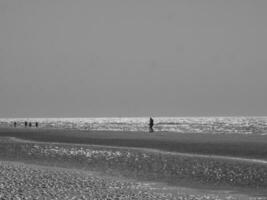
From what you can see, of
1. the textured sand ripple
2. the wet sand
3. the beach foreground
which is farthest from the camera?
the wet sand

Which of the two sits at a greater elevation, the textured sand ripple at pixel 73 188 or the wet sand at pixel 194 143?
the wet sand at pixel 194 143

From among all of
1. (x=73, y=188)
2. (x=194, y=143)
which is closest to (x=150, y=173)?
(x=73, y=188)

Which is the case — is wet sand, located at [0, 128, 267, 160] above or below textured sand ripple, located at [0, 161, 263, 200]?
above

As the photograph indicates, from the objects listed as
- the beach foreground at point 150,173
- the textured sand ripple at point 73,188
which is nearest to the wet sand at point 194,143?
the beach foreground at point 150,173

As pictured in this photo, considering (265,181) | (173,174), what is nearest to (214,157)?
(173,174)

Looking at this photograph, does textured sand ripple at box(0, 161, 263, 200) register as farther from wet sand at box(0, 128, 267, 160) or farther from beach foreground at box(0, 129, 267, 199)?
wet sand at box(0, 128, 267, 160)

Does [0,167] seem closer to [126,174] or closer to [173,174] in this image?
[126,174]

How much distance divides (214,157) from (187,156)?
87.7 inches

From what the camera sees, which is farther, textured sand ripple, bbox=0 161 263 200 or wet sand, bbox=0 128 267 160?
wet sand, bbox=0 128 267 160

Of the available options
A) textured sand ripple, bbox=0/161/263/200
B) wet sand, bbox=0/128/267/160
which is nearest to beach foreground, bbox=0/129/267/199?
textured sand ripple, bbox=0/161/263/200

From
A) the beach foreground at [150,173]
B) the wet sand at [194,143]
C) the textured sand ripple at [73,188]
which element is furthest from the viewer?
the wet sand at [194,143]

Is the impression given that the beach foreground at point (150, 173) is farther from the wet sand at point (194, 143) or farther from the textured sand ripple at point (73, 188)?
the wet sand at point (194, 143)

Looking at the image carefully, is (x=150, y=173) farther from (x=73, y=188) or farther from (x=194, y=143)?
(x=194, y=143)

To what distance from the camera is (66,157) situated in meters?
38.0
